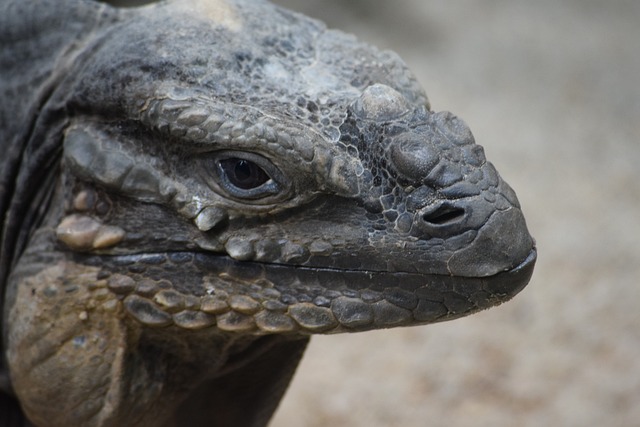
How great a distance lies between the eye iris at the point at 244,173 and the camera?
3062 millimetres

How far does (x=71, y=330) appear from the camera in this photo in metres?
3.26

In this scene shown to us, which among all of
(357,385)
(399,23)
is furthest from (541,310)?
(399,23)

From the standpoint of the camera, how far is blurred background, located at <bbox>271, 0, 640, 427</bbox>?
24.5 ft

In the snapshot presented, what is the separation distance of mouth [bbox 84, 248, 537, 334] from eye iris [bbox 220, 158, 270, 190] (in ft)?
0.82

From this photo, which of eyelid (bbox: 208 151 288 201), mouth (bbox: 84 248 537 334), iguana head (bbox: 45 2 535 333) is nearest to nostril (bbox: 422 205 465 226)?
iguana head (bbox: 45 2 535 333)

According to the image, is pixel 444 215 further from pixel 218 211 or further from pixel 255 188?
pixel 218 211

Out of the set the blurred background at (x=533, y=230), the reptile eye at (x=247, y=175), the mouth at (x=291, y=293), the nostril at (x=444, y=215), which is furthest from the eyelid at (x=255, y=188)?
the blurred background at (x=533, y=230)

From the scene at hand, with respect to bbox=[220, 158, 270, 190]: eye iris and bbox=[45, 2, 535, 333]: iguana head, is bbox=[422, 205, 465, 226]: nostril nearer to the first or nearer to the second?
bbox=[45, 2, 535, 333]: iguana head

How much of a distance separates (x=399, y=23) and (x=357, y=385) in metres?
Answer: 5.84

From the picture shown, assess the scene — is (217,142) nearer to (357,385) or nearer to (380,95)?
(380,95)

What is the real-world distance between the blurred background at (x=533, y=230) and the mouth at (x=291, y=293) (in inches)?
170

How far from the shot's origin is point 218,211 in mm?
3104

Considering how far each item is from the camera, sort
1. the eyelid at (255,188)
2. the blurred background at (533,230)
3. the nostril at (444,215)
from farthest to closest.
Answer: the blurred background at (533,230) → the eyelid at (255,188) → the nostril at (444,215)

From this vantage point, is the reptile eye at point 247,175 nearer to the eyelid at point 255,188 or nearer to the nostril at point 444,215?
the eyelid at point 255,188
